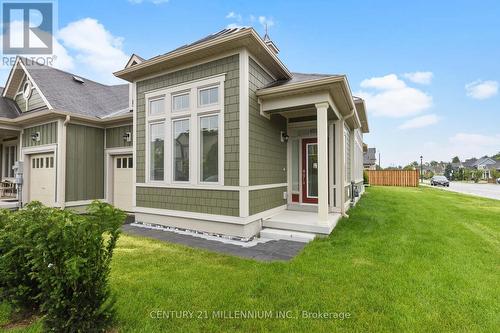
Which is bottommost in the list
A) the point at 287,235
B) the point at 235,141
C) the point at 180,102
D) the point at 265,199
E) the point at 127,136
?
the point at 287,235

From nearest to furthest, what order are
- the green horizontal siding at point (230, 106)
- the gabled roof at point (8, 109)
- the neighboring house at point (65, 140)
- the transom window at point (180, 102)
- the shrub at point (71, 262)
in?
the shrub at point (71, 262), the green horizontal siding at point (230, 106), the transom window at point (180, 102), the neighboring house at point (65, 140), the gabled roof at point (8, 109)

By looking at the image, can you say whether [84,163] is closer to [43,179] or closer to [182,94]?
[43,179]

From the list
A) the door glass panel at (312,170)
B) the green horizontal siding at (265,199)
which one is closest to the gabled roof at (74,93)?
the green horizontal siding at (265,199)

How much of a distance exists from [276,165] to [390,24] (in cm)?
888

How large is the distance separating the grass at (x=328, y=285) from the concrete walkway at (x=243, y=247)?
0.93 feet

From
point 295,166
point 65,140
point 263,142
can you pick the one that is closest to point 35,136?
point 65,140

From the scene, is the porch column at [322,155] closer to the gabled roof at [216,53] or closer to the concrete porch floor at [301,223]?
the concrete porch floor at [301,223]

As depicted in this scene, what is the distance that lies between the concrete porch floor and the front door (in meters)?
0.77

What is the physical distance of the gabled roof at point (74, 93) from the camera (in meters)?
8.68

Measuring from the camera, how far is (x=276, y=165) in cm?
687

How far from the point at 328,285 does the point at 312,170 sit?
4486mm

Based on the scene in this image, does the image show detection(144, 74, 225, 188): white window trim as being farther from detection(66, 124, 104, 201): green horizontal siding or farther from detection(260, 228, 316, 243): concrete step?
detection(66, 124, 104, 201): green horizontal siding

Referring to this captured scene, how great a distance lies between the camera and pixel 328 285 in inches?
124

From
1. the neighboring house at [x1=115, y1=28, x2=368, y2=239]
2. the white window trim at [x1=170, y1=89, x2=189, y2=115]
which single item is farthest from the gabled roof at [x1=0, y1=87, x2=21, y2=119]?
the white window trim at [x1=170, y1=89, x2=189, y2=115]
